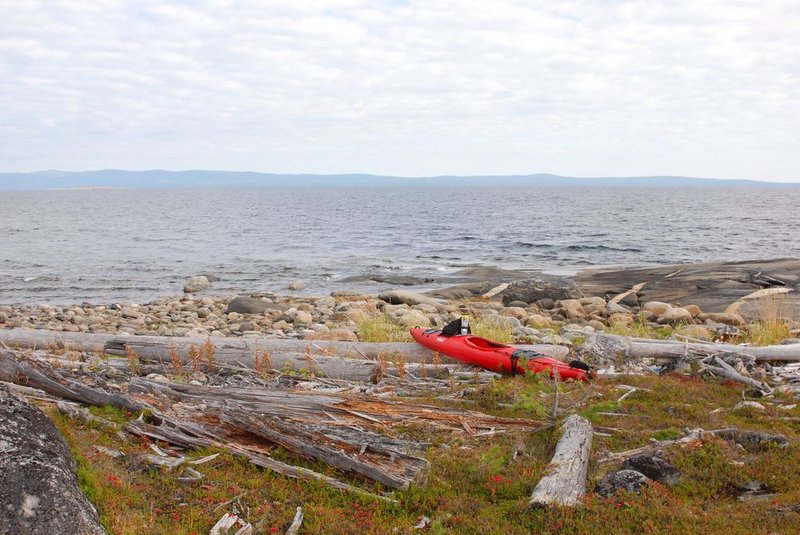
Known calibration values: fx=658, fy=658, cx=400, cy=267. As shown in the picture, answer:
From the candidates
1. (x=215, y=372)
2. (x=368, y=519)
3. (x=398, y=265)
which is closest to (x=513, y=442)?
(x=368, y=519)

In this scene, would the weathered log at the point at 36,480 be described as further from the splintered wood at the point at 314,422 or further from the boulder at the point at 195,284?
the boulder at the point at 195,284

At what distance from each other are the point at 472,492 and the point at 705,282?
23.6 meters

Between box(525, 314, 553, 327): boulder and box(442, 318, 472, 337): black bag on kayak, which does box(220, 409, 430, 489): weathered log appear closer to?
box(442, 318, 472, 337): black bag on kayak

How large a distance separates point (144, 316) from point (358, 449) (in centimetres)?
1799

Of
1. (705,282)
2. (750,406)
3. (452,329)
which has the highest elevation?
(452,329)

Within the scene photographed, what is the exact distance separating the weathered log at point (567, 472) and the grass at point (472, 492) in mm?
135

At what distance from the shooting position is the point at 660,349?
11.7 meters

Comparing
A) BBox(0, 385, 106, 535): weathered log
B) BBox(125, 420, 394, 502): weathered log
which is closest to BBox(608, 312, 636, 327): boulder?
BBox(125, 420, 394, 502): weathered log

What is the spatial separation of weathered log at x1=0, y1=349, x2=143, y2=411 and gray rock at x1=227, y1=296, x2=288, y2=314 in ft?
50.3

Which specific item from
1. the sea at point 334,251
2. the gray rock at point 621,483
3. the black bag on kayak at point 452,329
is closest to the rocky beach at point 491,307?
the sea at point 334,251

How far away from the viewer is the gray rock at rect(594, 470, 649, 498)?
20.5ft

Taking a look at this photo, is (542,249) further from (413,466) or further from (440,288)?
(413,466)

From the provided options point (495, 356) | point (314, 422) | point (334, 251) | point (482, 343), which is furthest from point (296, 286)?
point (314, 422)

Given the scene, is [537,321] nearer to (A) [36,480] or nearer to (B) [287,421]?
(B) [287,421]
